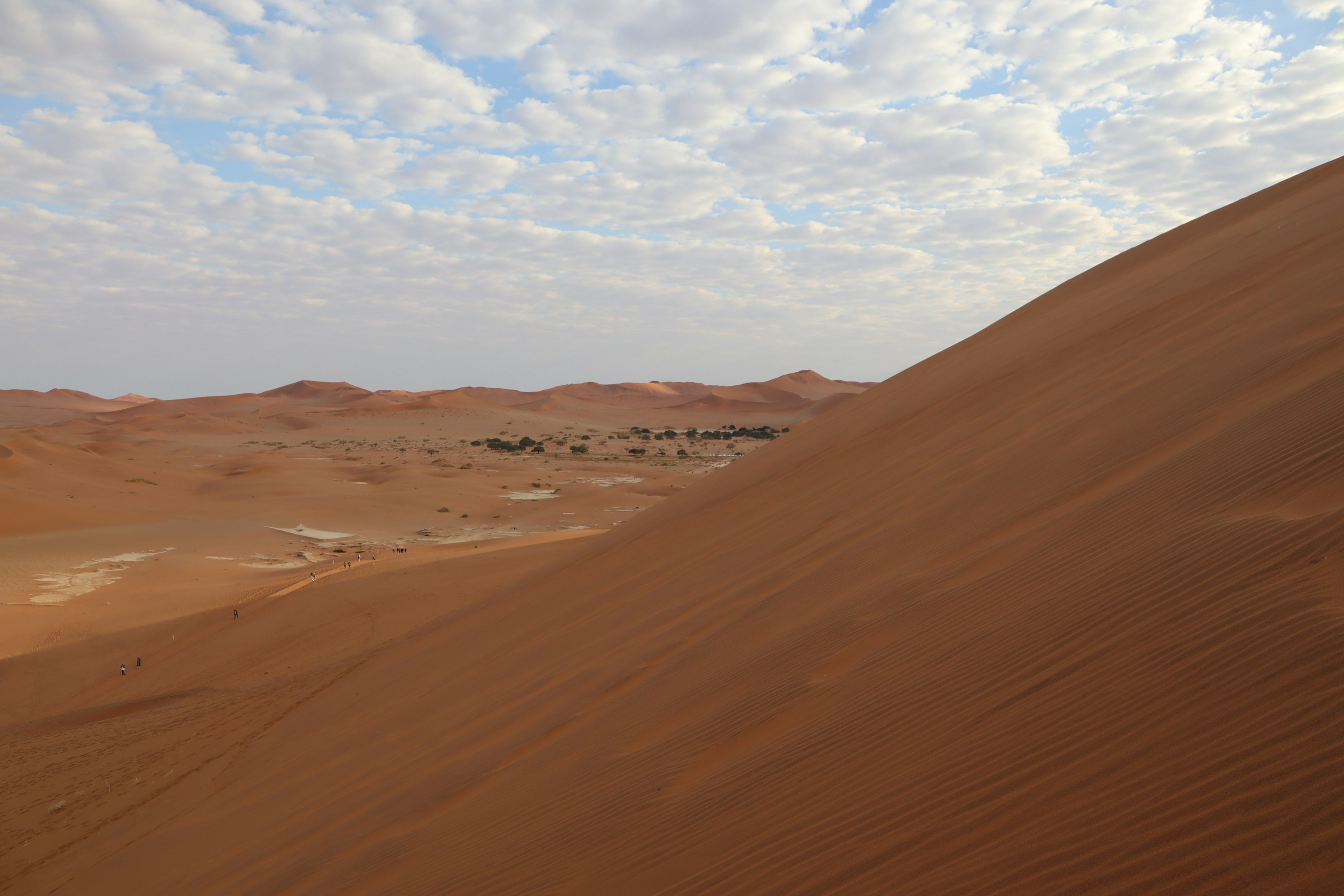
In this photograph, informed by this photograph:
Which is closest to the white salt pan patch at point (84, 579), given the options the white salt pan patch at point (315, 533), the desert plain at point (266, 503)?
the desert plain at point (266, 503)

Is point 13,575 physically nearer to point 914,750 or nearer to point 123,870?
point 123,870

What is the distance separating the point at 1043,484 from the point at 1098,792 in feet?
9.12

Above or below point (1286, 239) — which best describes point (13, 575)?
below

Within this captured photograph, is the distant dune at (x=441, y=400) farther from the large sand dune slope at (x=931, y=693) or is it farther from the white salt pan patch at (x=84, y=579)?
the large sand dune slope at (x=931, y=693)

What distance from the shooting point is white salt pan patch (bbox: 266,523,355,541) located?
64.9ft

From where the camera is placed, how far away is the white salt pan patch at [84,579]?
46.1 feet

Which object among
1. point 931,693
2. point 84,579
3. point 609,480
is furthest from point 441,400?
point 931,693

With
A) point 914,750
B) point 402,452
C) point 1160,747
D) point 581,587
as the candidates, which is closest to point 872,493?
point 581,587

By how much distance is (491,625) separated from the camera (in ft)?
25.4

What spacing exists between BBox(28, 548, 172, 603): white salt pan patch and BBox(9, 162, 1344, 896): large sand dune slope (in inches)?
290

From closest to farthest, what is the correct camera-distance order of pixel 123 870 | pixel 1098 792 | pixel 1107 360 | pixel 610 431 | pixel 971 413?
pixel 1098 792
pixel 123 870
pixel 1107 360
pixel 971 413
pixel 610 431

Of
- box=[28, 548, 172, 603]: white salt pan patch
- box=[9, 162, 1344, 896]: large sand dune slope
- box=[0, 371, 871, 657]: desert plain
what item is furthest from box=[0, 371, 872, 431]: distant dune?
box=[9, 162, 1344, 896]: large sand dune slope

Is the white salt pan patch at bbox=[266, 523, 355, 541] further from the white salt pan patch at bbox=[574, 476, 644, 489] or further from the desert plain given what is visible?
the white salt pan patch at bbox=[574, 476, 644, 489]

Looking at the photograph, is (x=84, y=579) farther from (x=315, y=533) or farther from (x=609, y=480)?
(x=609, y=480)
